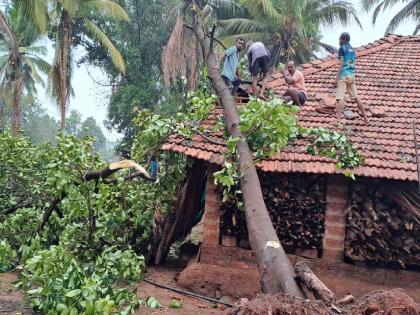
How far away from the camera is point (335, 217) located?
615cm

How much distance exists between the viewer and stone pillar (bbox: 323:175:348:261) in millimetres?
6129

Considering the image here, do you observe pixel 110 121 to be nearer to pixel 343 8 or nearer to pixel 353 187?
pixel 343 8

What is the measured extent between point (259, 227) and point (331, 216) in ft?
6.17

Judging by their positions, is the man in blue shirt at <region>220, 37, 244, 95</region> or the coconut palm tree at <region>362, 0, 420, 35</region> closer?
the man in blue shirt at <region>220, 37, 244, 95</region>

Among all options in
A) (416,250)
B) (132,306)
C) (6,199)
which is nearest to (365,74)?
(416,250)

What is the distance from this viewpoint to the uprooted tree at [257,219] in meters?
4.26

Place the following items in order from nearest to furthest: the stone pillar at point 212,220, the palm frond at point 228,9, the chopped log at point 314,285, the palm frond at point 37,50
A: the chopped log at point 314,285 → the stone pillar at point 212,220 → the palm frond at point 228,9 → the palm frond at point 37,50

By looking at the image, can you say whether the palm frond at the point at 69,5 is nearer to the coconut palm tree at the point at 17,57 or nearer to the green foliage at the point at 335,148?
the coconut palm tree at the point at 17,57

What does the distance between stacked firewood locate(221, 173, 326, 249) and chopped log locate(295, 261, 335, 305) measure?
1.77 m

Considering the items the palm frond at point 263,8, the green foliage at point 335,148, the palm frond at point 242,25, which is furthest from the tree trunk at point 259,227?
the palm frond at point 242,25

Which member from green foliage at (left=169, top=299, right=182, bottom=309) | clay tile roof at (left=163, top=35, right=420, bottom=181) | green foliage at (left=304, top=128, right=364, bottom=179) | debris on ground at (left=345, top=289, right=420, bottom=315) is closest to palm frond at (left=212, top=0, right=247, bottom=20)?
clay tile roof at (left=163, top=35, right=420, bottom=181)

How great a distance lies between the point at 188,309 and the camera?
18.5 feet

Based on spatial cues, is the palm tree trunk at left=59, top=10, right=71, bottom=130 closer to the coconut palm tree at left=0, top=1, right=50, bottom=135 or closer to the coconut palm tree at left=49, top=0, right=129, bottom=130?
the coconut palm tree at left=49, top=0, right=129, bottom=130

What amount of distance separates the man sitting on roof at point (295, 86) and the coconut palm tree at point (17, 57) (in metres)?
6.55
